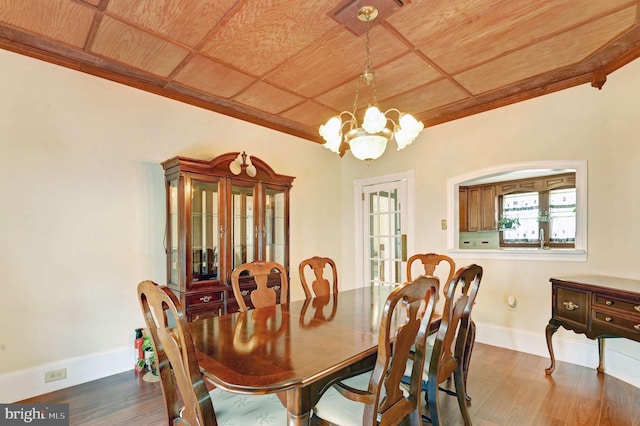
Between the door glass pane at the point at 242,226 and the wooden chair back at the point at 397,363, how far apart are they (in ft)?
6.97

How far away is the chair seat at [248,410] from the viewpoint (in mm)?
1351

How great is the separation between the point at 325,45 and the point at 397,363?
2.31m

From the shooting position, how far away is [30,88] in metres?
2.50

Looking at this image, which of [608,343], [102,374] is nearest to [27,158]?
[102,374]

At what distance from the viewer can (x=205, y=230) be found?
3.09 meters

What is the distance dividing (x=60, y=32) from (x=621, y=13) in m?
4.01

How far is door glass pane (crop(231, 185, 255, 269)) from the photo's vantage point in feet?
10.8

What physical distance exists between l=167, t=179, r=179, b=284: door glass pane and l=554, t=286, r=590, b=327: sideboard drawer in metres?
3.54

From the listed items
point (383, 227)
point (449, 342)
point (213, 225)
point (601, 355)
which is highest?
point (213, 225)

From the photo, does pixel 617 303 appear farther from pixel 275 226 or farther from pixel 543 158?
pixel 275 226

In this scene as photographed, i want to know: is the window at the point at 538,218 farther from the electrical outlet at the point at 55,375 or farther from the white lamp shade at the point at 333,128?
the electrical outlet at the point at 55,375

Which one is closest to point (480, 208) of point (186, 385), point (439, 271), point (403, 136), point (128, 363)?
point (439, 271)

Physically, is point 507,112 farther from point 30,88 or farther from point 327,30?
Answer: point 30,88

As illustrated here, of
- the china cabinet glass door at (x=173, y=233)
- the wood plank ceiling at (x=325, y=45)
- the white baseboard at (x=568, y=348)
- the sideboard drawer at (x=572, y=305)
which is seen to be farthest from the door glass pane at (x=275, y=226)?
the sideboard drawer at (x=572, y=305)
